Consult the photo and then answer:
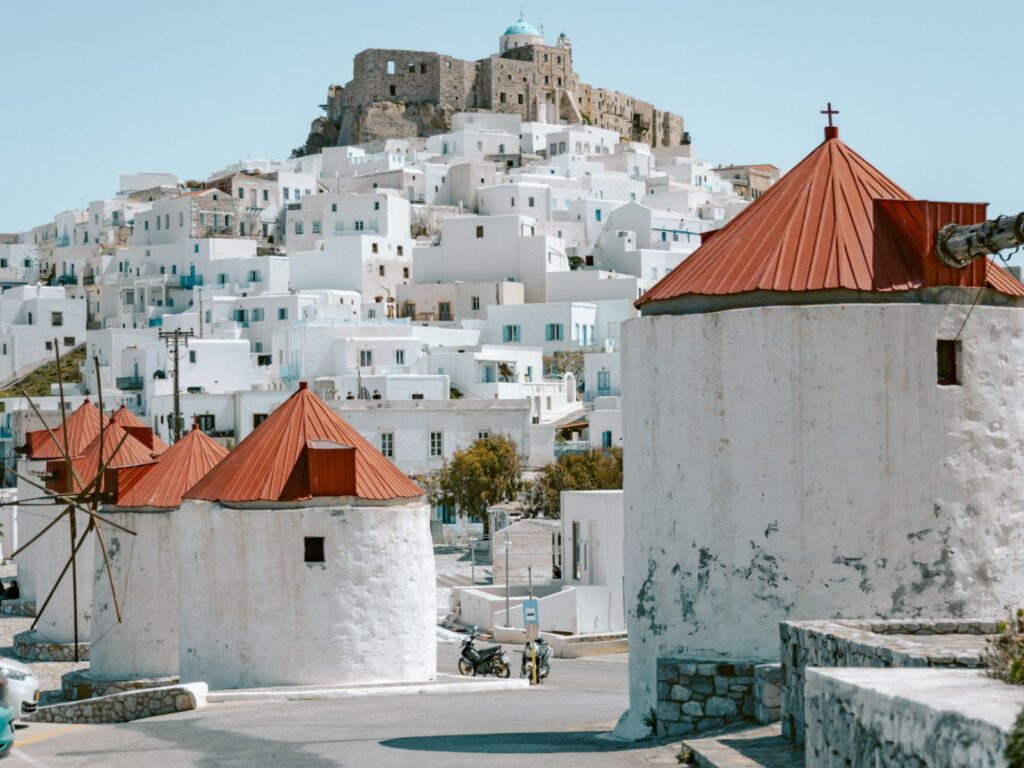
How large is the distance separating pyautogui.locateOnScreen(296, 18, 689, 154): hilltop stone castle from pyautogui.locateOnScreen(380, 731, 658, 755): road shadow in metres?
105

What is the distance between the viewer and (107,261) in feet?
316

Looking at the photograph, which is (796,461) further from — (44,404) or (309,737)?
(44,404)

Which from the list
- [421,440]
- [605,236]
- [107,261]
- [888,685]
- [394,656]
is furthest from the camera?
[107,261]

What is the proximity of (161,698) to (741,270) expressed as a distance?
8536 mm

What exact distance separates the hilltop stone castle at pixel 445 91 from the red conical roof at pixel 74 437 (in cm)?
8535

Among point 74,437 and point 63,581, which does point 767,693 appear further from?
point 74,437

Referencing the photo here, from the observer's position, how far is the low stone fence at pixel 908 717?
23.2ft

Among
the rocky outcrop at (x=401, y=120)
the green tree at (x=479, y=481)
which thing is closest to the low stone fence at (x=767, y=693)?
the green tree at (x=479, y=481)

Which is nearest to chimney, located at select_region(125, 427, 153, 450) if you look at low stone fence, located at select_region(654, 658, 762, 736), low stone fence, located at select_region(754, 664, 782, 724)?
low stone fence, located at select_region(654, 658, 762, 736)

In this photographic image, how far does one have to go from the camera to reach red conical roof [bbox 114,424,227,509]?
26891mm

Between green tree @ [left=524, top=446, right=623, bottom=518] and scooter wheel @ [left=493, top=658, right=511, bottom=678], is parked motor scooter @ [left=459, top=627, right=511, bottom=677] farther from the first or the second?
green tree @ [left=524, top=446, right=623, bottom=518]

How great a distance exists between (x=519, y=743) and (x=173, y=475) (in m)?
13.9

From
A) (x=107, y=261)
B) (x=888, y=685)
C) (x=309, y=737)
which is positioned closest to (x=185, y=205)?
(x=107, y=261)

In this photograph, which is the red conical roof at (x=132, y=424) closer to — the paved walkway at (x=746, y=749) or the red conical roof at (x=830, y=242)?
the red conical roof at (x=830, y=242)
